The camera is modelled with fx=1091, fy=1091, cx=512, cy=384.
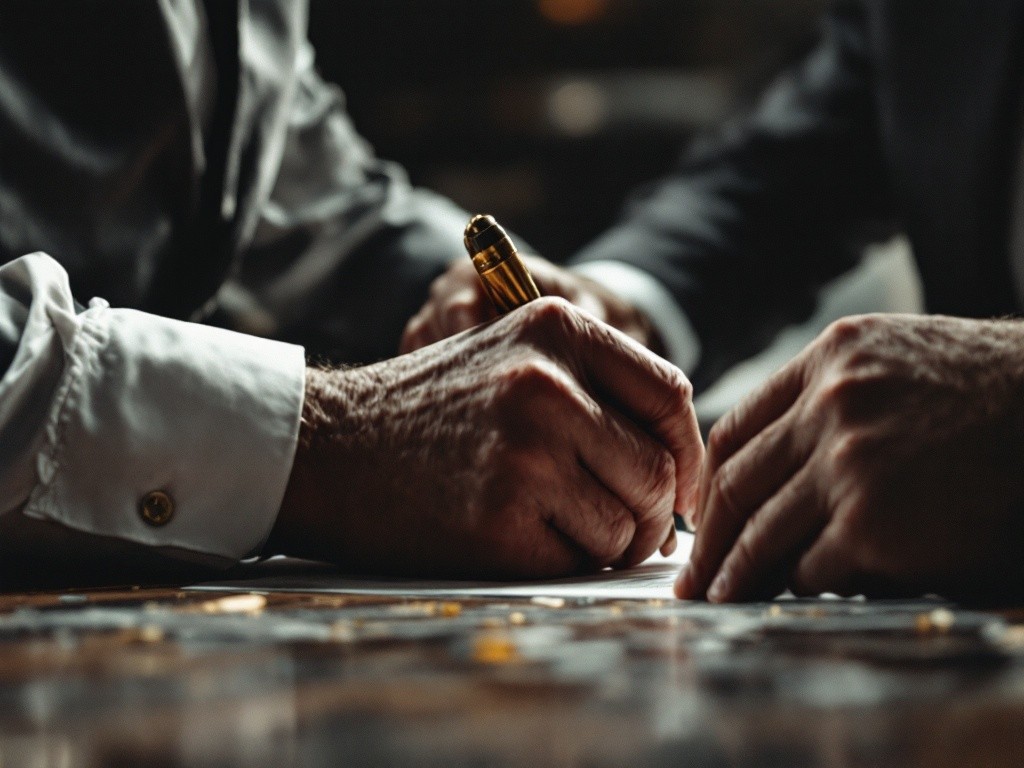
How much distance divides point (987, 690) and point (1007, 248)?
43.2 inches

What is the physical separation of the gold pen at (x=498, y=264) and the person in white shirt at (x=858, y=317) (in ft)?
0.58

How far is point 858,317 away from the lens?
18.9 inches

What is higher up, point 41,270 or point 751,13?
point 751,13

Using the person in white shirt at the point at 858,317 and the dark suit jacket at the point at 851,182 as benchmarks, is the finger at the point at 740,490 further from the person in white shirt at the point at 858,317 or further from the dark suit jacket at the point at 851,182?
the dark suit jacket at the point at 851,182

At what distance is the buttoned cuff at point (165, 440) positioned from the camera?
52 centimetres

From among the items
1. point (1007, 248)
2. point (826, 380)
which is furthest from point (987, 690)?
point (1007, 248)

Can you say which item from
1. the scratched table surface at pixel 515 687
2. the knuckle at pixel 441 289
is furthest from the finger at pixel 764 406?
the knuckle at pixel 441 289

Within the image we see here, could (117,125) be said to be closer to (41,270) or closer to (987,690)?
(41,270)

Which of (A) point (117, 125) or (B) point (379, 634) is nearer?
(B) point (379, 634)

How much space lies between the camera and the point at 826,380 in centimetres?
45

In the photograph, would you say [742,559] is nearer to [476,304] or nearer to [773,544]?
[773,544]

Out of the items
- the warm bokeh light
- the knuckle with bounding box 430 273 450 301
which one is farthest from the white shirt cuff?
the warm bokeh light

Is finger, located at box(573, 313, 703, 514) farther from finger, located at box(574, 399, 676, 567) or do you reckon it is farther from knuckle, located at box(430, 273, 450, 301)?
knuckle, located at box(430, 273, 450, 301)

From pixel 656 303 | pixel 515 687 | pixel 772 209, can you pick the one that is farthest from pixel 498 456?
pixel 772 209
